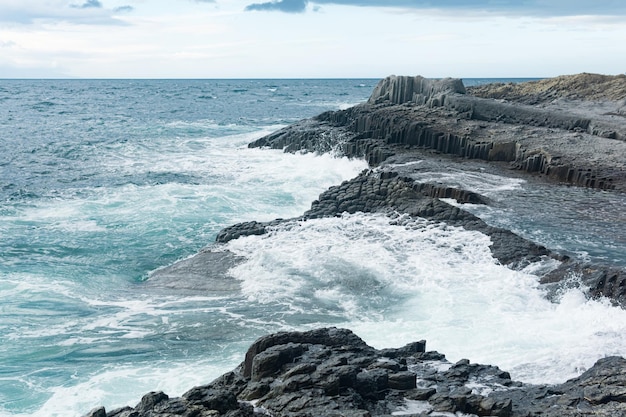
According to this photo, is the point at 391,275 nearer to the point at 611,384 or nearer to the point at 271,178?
the point at 611,384

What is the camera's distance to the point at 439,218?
66.9ft

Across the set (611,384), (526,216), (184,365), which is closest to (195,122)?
(526,216)

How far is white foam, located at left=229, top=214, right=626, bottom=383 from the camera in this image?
1297 cm

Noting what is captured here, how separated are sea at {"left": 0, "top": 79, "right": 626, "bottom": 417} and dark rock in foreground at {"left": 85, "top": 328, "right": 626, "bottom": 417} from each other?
173 centimetres

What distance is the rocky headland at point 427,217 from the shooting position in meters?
9.08

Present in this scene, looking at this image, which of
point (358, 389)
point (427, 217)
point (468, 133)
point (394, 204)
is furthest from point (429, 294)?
point (468, 133)

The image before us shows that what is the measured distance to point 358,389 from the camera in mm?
9430

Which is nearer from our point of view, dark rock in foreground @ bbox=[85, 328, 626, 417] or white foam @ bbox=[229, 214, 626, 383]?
dark rock in foreground @ bbox=[85, 328, 626, 417]

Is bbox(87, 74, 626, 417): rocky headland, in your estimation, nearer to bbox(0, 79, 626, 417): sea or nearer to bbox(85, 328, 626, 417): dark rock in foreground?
bbox(85, 328, 626, 417): dark rock in foreground

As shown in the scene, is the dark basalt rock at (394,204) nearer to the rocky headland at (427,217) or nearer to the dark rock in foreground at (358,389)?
the rocky headland at (427,217)

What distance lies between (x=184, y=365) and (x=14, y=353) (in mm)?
4001

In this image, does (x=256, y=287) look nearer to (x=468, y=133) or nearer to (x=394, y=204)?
(x=394, y=204)

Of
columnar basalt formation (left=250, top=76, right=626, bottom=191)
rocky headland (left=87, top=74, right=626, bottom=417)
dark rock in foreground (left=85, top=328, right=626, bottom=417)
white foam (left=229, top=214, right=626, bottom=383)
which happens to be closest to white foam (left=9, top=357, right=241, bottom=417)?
rocky headland (left=87, top=74, right=626, bottom=417)

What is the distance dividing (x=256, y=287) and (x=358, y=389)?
8381mm
